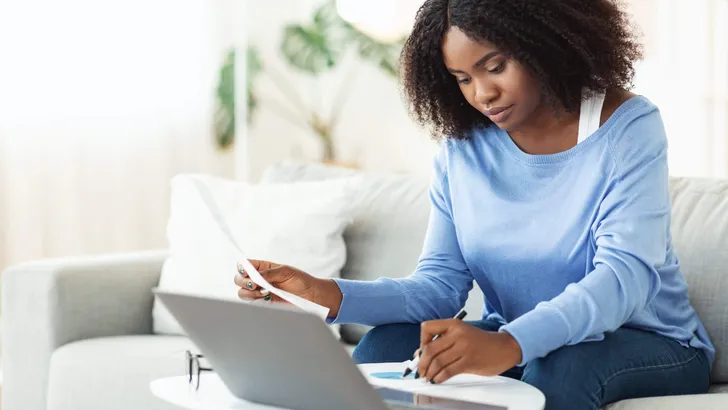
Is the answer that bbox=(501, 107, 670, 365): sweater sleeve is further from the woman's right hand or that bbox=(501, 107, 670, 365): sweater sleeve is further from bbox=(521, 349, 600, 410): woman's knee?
the woman's right hand

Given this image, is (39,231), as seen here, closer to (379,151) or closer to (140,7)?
(140,7)

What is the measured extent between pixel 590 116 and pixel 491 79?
159mm

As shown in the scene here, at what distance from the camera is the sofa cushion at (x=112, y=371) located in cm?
188

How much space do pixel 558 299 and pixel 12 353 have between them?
1.36 m

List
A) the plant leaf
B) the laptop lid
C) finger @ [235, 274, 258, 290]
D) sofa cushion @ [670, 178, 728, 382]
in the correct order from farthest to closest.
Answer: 1. the plant leaf
2. sofa cushion @ [670, 178, 728, 382]
3. finger @ [235, 274, 258, 290]
4. the laptop lid

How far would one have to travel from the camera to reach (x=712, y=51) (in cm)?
357

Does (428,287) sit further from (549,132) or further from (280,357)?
(280,357)

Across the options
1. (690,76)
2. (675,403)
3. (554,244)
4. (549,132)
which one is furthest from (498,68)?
(690,76)

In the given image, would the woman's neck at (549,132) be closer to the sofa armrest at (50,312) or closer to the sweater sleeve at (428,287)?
the sweater sleeve at (428,287)

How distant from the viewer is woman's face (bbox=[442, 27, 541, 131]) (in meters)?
1.34

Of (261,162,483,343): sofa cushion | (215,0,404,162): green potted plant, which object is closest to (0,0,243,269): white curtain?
(215,0,404,162): green potted plant

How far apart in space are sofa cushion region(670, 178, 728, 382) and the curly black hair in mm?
364

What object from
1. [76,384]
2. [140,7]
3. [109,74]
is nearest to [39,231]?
[109,74]

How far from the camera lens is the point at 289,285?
1.37 metres
